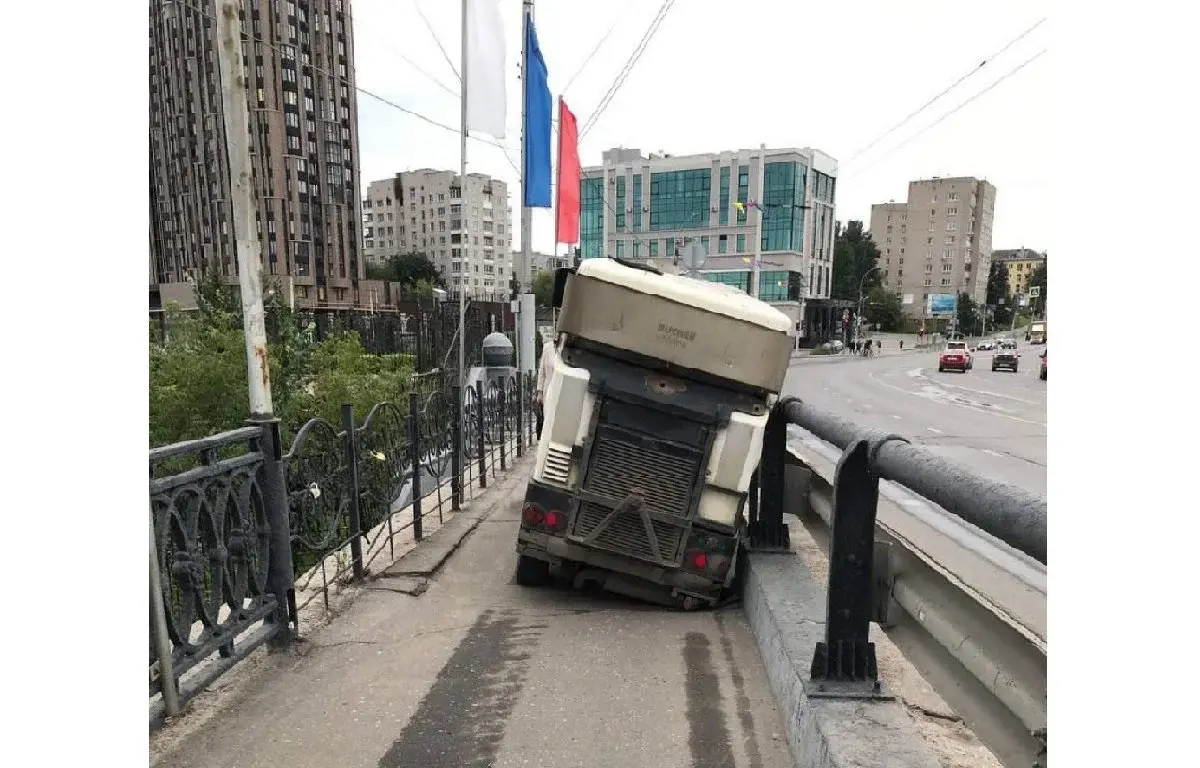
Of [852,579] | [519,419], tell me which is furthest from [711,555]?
[519,419]

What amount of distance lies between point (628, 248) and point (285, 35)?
38833 mm

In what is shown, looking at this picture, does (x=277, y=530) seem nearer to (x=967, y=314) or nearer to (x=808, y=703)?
(x=808, y=703)

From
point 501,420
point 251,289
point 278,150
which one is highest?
point 278,150

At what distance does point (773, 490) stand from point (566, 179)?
10.9 meters

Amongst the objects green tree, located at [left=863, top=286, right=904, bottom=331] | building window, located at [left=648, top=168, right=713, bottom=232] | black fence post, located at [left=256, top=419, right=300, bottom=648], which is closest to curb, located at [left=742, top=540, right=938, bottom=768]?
black fence post, located at [left=256, top=419, right=300, bottom=648]

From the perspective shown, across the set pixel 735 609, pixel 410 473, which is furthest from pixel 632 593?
pixel 410 473

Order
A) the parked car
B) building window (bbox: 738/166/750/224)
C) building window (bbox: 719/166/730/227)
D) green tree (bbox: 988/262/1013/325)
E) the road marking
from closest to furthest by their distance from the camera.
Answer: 1. the road marking
2. the parked car
3. building window (bbox: 738/166/750/224)
4. building window (bbox: 719/166/730/227)
5. green tree (bbox: 988/262/1013/325)

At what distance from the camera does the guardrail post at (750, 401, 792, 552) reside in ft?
14.3

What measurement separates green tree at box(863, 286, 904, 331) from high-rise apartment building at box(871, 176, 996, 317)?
6.41 ft

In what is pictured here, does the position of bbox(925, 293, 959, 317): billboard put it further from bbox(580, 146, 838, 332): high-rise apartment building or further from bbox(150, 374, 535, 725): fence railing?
bbox(150, 374, 535, 725): fence railing

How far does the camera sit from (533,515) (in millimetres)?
4531

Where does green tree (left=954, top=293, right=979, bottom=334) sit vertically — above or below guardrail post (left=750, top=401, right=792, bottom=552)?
above

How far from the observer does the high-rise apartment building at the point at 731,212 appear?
214 ft

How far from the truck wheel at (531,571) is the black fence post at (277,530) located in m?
1.68
